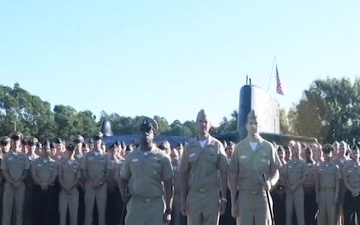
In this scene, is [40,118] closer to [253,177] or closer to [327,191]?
[327,191]

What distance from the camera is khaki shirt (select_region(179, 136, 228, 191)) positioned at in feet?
27.8

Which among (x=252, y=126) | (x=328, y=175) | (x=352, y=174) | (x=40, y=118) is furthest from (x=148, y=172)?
(x=40, y=118)

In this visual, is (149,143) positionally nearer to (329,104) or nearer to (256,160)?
(256,160)

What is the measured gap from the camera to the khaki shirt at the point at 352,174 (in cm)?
1260

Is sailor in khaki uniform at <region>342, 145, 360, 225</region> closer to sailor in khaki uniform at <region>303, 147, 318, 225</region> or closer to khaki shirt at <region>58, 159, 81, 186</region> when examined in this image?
sailor in khaki uniform at <region>303, 147, 318, 225</region>

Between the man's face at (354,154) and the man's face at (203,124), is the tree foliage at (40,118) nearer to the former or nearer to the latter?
the man's face at (354,154)

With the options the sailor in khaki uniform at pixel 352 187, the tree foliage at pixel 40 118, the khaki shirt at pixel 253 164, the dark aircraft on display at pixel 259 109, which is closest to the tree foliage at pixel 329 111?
the tree foliage at pixel 40 118

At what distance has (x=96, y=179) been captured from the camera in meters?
12.3

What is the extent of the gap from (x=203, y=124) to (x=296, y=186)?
4.71 m

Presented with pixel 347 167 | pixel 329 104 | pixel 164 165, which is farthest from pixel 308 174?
pixel 329 104

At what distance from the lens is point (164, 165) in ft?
26.8

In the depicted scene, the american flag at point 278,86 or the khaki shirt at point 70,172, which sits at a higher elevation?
the american flag at point 278,86

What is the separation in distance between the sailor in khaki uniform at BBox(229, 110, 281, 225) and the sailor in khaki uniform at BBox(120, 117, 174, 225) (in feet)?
3.29

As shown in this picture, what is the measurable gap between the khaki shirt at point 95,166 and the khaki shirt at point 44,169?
0.57 m
